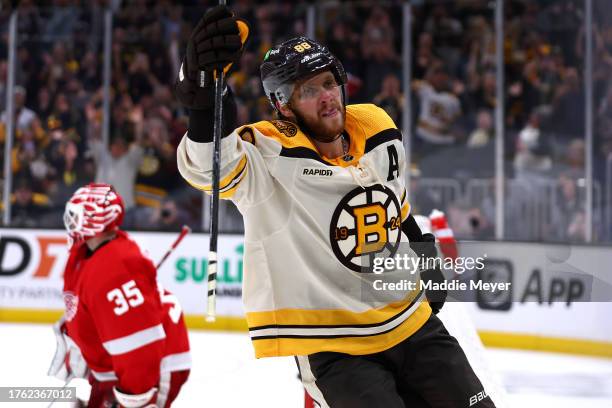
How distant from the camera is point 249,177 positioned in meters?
2.00

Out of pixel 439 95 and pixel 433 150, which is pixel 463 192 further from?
pixel 439 95

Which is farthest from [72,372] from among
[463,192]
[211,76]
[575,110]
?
[575,110]

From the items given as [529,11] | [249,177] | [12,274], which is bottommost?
[12,274]

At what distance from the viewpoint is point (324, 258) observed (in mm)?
2031

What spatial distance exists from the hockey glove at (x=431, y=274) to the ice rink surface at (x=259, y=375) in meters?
1.94

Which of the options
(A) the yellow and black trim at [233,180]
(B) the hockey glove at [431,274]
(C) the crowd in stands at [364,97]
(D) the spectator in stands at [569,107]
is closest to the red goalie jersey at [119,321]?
(A) the yellow and black trim at [233,180]

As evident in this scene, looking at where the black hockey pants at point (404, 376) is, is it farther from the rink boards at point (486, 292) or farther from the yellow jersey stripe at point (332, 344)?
the rink boards at point (486, 292)

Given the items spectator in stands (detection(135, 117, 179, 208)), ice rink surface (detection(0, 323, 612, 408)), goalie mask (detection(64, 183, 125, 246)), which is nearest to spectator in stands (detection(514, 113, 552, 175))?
ice rink surface (detection(0, 323, 612, 408))

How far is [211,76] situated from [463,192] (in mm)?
4861

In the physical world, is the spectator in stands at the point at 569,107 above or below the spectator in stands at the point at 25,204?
above

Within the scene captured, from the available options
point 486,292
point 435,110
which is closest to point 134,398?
point 486,292

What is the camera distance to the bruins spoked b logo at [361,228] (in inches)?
80.0

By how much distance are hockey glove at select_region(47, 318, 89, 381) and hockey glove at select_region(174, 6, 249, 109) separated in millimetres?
871

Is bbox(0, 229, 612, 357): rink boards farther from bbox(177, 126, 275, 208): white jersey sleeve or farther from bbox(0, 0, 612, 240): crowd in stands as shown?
bbox(177, 126, 275, 208): white jersey sleeve
